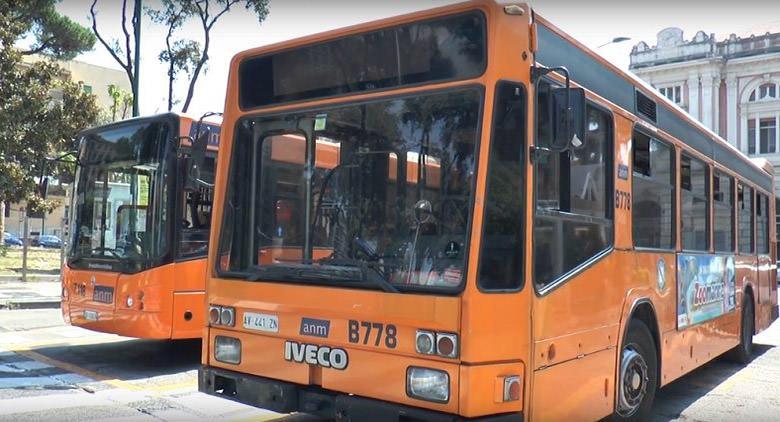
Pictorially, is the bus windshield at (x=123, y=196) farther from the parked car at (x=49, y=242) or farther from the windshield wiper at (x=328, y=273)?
the parked car at (x=49, y=242)

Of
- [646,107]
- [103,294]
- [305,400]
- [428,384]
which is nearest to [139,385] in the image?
[103,294]

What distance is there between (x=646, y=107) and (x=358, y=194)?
2811 millimetres

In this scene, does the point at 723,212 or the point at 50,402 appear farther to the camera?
the point at 723,212

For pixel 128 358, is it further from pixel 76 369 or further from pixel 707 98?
pixel 707 98

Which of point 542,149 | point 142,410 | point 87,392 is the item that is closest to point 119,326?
point 87,392

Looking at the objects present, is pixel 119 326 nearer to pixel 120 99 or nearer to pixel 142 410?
pixel 142 410

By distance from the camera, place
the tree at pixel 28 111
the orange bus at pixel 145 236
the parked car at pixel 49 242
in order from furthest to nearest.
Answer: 1. the parked car at pixel 49 242
2. the tree at pixel 28 111
3. the orange bus at pixel 145 236

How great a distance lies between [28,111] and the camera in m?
22.7

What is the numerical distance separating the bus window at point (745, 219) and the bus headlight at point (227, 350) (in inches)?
266

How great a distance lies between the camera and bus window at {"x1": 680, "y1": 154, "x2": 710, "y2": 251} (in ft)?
20.9

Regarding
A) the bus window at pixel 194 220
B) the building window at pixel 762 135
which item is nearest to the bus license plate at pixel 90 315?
the bus window at pixel 194 220

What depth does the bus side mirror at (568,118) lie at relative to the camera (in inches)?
152

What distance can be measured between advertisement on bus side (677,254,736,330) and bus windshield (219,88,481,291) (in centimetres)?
325

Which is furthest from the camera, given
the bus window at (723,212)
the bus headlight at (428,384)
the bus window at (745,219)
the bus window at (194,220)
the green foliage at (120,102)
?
the green foliage at (120,102)
